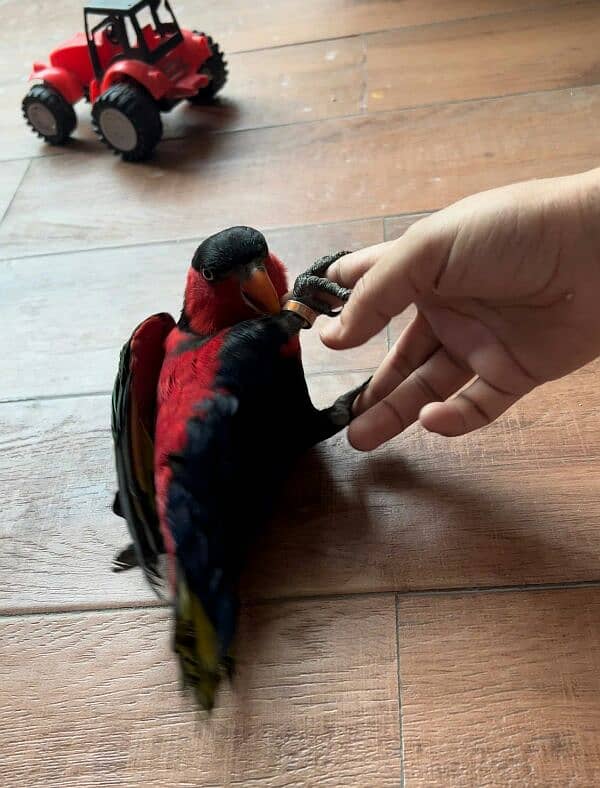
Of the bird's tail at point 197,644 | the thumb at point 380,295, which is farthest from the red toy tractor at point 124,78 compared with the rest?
the bird's tail at point 197,644

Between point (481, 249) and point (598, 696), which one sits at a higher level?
point (481, 249)

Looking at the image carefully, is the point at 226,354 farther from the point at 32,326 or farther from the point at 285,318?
the point at 32,326

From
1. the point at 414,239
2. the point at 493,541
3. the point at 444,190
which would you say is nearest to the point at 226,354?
the point at 414,239

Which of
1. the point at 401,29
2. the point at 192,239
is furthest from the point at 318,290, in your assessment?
the point at 401,29

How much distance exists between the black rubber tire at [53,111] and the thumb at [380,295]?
3.04ft

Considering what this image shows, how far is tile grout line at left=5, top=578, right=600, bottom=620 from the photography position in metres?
0.67

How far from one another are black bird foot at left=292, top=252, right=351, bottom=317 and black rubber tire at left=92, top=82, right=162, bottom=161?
0.68 meters

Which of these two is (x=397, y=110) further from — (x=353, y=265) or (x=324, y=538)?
(x=324, y=538)

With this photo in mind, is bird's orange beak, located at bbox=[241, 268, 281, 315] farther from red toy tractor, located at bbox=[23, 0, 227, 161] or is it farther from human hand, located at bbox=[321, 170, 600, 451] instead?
red toy tractor, located at bbox=[23, 0, 227, 161]

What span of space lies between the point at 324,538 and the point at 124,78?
36.7 inches

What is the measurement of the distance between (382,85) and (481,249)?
2.90ft

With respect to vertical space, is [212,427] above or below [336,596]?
above

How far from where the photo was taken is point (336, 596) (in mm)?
702

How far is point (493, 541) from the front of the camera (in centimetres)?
71
